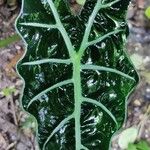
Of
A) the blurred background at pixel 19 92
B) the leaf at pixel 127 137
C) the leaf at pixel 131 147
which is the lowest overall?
the leaf at pixel 131 147

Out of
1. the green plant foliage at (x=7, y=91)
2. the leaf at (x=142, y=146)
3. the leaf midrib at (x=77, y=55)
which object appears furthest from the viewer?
the green plant foliage at (x=7, y=91)

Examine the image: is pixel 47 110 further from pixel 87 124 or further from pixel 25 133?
pixel 25 133

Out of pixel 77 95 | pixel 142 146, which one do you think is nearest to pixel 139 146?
pixel 142 146

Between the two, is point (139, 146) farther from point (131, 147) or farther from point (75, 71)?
point (75, 71)

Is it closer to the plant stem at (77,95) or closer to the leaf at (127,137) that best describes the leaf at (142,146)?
the leaf at (127,137)

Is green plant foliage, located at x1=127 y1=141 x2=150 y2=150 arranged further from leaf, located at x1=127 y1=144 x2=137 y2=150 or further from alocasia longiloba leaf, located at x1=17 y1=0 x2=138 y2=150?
alocasia longiloba leaf, located at x1=17 y1=0 x2=138 y2=150

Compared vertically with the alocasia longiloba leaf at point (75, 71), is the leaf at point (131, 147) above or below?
below

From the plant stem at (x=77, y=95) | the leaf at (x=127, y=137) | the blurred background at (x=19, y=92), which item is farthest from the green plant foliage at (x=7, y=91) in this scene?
the plant stem at (x=77, y=95)

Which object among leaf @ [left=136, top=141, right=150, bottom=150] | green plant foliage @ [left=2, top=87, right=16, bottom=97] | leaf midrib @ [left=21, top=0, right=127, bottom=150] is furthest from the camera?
green plant foliage @ [left=2, top=87, right=16, bottom=97]

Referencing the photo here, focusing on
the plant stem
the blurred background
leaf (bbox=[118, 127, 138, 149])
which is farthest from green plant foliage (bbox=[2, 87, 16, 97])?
the plant stem
